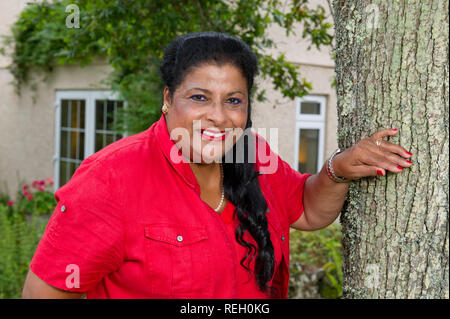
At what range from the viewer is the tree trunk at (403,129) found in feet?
4.95

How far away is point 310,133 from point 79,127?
12.5ft

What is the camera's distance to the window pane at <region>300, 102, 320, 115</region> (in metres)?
6.83

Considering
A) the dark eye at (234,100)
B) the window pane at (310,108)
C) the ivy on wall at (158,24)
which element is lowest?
the dark eye at (234,100)

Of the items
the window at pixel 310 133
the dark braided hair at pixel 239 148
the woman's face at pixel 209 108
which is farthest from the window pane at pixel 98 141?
the woman's face at pixel 209 108

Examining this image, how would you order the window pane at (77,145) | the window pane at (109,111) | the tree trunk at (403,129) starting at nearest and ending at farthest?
the tree trunk at (403,129), the window pane at (109,111), the window pane at (77,145)

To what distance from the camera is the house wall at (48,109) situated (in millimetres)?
6496

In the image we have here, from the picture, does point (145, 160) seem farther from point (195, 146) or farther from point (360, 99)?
point (360, 99)

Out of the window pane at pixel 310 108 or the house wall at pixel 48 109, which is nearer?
the house wall at pixel 48 109

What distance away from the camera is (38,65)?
312 inches

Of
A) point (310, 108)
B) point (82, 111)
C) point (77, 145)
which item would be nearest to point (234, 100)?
point (310, 108)

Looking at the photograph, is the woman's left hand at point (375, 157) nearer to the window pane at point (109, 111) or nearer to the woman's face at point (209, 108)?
the woman's face at point (209, 108)

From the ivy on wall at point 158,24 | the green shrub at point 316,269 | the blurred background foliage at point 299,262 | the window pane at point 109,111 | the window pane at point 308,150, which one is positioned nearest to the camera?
the ivy on wall at point 158,24

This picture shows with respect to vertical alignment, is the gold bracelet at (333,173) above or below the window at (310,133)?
below
